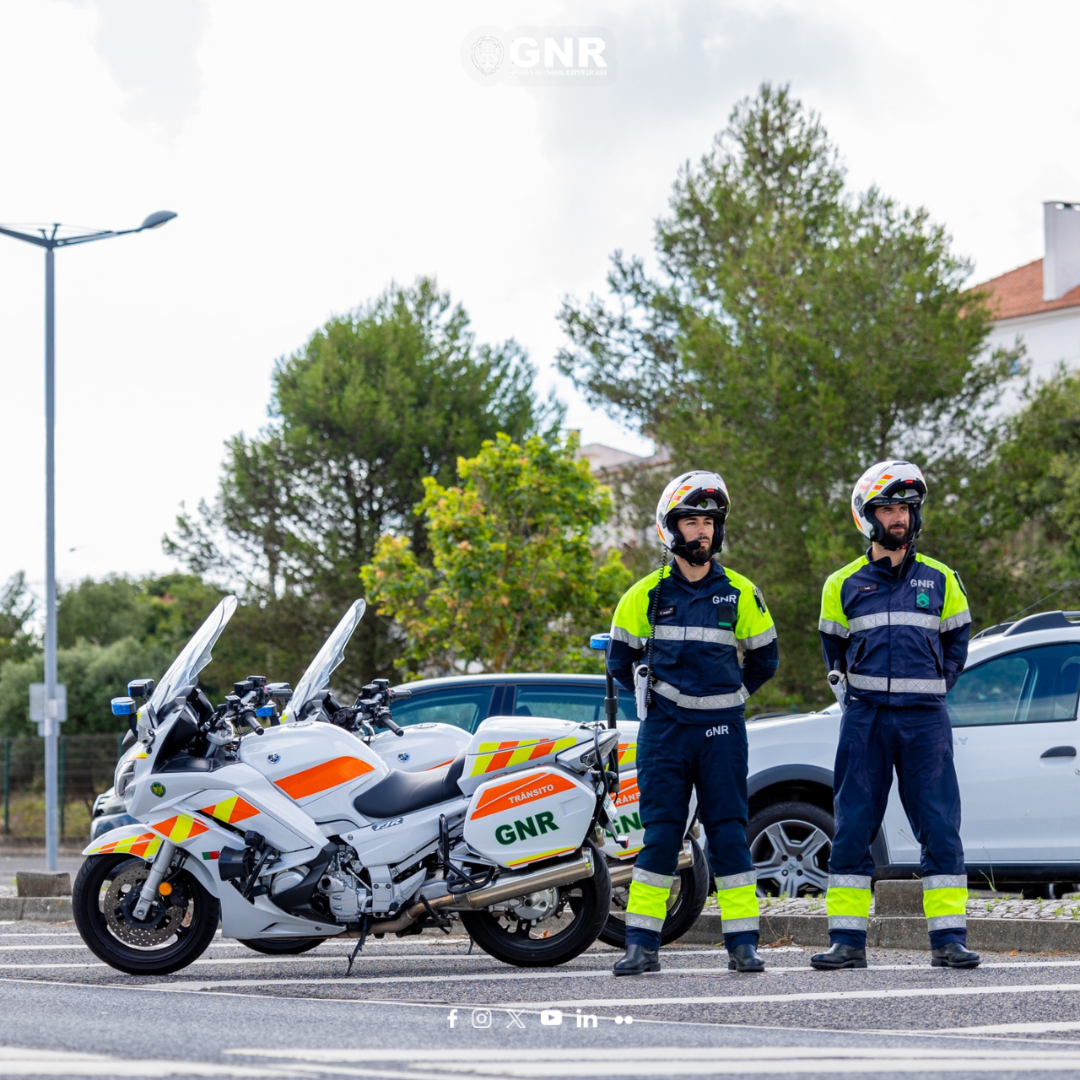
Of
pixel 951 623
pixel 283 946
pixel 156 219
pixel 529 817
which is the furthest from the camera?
pixel 156 219

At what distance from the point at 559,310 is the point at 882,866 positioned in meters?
29.2

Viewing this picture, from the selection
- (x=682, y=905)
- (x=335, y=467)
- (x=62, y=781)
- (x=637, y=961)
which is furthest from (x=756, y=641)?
(x=335, y=467)

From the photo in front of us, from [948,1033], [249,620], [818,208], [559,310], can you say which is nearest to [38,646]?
[249,620]

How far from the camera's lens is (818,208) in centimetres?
3559

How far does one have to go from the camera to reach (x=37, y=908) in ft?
38.6

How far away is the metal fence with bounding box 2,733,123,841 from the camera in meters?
27.8

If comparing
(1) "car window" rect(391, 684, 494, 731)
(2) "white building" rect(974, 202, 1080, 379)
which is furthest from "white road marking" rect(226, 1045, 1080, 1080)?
(2) "white building" rect(974, 202, 1080, 379)

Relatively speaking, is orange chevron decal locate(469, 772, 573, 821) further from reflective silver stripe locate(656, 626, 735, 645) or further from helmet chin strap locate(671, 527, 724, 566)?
helmet chin strap locate(671, 527, 724, 566)

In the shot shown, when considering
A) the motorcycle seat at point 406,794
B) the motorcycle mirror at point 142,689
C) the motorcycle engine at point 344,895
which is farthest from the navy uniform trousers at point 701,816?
the motorcycle mirror at point 142,689

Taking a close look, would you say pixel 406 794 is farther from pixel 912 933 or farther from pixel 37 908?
pixel 37 908

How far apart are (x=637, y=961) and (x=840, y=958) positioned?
858 millimetres

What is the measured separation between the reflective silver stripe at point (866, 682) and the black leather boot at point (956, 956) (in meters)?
1.09

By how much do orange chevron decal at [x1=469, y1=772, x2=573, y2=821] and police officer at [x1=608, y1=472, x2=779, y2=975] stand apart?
0.42 m

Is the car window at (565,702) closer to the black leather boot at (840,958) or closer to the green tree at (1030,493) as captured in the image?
the black leather boot at (840,958)
